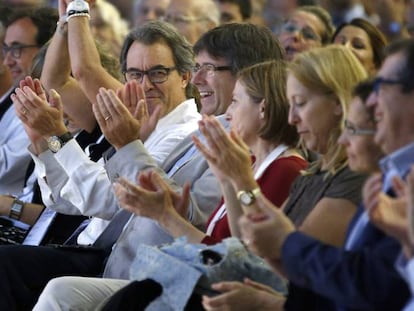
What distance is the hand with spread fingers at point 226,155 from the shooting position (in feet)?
10.7

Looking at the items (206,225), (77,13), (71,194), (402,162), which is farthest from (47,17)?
(402,162)

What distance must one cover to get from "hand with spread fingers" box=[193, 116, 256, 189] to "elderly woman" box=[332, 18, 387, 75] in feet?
7.87

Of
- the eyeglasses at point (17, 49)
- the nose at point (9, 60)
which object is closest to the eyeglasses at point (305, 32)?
the eyeglasses at point (17, 49)

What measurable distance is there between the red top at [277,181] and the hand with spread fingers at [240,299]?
0.41 m

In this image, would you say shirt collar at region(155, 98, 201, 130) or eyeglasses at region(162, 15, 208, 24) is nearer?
shirt collar at region(155, 98, 201, 130)

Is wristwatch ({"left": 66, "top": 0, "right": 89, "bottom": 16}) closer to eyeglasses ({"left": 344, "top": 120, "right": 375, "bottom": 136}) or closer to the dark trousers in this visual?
the dark trousers

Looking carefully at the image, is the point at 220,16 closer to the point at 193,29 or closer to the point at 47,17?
the point at 193,29

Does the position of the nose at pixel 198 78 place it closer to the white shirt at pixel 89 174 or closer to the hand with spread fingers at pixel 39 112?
the white shirt at pixel 89 174

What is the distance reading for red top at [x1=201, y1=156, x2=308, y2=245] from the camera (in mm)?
3619

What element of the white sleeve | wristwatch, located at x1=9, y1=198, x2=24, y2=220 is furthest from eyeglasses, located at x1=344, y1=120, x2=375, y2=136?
the white sleeve

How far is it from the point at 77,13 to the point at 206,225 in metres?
1.32

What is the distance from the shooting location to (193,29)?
7254 mm

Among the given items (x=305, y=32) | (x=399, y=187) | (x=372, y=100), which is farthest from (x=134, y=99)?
(x=305, y=32)

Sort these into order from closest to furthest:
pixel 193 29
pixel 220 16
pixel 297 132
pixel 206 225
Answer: pixel 297 132 → pixel 206 225 → pixel 193 29 → pixel 220 16
